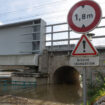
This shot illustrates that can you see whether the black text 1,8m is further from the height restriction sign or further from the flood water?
the flood water

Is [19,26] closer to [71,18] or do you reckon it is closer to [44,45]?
[44,45]

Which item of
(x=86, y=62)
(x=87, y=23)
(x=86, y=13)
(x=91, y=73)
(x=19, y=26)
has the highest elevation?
(x=19, y=26)

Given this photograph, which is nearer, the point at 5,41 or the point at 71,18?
the point at 71,18

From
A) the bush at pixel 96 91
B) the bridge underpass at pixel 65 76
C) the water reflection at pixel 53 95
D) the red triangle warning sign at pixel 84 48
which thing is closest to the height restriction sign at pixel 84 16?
the red triangle warning sign at pixel 84 48

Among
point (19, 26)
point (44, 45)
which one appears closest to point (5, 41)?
point (19, 26)

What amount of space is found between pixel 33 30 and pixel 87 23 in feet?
51.3

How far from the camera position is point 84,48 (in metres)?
2.89

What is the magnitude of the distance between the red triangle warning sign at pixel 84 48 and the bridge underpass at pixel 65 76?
1374 cm

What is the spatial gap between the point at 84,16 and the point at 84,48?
0.66 meters

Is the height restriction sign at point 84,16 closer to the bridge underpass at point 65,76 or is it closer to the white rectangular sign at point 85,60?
the white rectangular sign at point 85,60

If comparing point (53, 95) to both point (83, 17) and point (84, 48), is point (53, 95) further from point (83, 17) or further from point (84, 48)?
point (83, 17)

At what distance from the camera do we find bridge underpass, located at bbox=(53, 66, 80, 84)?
1711cm

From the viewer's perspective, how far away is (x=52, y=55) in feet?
52.9

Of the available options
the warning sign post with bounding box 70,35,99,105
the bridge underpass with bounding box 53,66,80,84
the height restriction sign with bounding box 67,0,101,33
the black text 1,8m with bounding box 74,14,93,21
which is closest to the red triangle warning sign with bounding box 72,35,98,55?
the warning sign post with bounding box 70,35,99,105
